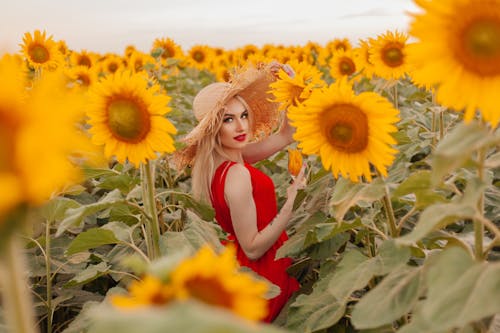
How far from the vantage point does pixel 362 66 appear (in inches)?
201

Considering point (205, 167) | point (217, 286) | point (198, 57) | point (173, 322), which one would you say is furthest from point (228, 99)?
point (198, 57)

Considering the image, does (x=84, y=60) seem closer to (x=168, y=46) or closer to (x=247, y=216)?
(x=168, y=46)

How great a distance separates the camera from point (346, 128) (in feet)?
6.29

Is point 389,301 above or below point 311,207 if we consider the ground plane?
above

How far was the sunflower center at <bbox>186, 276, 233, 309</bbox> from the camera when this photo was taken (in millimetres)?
850

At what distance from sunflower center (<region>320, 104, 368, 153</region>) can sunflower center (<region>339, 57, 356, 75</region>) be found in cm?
434

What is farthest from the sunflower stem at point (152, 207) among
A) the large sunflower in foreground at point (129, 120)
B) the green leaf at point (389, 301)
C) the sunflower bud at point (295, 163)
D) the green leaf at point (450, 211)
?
the green leaf at point (450, 211)

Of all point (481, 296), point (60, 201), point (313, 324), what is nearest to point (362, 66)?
point (60, 201)

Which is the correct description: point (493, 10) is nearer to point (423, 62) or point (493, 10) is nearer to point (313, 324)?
point (423, 62)

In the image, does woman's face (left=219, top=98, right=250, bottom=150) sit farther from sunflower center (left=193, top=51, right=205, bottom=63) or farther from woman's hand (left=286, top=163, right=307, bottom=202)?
sunflower center (left=193, top=51, right=205, bottom=63)

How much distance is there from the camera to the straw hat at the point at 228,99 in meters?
2.98

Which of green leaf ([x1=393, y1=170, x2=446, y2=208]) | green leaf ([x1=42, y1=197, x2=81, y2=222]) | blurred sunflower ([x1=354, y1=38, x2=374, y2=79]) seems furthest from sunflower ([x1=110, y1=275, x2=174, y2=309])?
blurred sunflower ([x1=354, y1=38, x2=374, y2=79])

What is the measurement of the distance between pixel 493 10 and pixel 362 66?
3.80 meters

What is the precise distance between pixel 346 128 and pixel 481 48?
629mm
